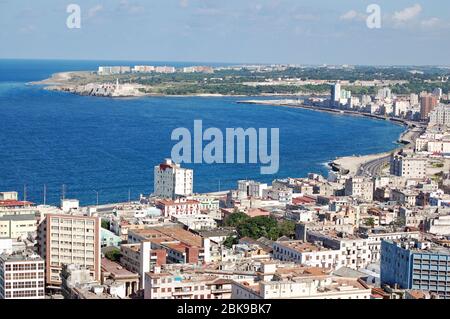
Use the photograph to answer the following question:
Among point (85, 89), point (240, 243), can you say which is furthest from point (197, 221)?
point (85, 89)

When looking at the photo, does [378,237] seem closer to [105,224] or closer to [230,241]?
[230,241]

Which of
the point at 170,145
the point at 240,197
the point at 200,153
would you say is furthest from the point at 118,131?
the point at 240,197

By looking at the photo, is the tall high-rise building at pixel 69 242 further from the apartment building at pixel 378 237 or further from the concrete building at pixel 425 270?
the apartment building at pixel 378 237

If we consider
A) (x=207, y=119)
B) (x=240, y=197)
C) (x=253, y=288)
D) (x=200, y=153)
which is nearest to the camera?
(x=253, y=288)

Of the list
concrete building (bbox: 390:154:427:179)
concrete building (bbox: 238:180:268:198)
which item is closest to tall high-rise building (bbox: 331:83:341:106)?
concrete building (bbox: 390:154:427:179)

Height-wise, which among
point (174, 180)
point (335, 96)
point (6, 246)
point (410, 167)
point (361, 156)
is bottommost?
point (361, 156)
